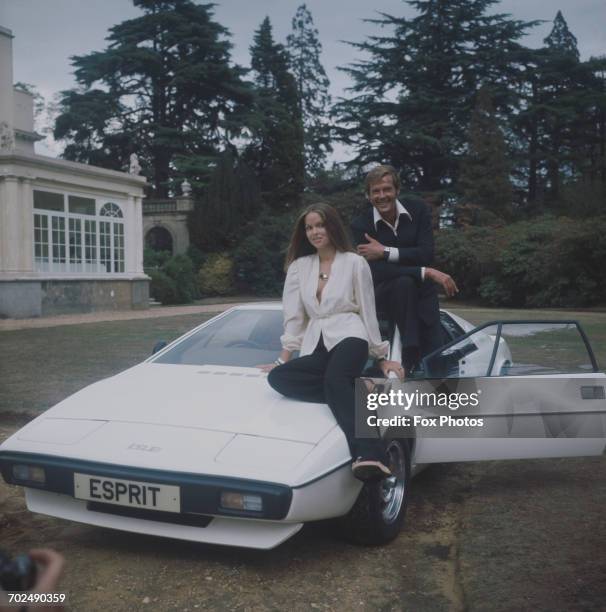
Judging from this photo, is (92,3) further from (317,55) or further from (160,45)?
(317,55)

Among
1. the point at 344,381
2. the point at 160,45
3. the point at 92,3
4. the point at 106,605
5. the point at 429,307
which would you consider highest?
the point at 160,45

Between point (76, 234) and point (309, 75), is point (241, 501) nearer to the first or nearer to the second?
point (76, 234)

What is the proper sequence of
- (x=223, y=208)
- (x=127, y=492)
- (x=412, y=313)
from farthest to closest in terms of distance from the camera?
1. (x=223, y=208)
2. (x=412, y=313)
3. (x=127, y=492)

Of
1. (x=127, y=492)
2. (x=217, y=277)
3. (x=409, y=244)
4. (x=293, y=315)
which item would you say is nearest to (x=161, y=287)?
(x=217, y=277)

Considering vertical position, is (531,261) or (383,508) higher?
(531,261)

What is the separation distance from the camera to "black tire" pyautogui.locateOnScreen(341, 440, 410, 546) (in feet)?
10.5

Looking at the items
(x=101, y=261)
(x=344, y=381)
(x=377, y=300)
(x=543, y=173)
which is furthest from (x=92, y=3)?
(x=543, y=173)

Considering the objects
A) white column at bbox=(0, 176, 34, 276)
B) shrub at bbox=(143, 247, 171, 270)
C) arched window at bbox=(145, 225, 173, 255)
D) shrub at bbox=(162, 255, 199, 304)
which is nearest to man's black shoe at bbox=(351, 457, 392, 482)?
white column at bbox=(0, 176, 34, 276)

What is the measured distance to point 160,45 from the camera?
115 ft

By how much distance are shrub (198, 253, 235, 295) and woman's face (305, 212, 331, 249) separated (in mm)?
28485

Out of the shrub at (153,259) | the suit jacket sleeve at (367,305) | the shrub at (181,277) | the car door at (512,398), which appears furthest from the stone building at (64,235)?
the car door at (512,398)

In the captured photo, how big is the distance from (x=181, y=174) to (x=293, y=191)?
6359 mm

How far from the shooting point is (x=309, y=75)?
44594 millimetres

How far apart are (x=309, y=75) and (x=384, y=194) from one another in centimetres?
4280
